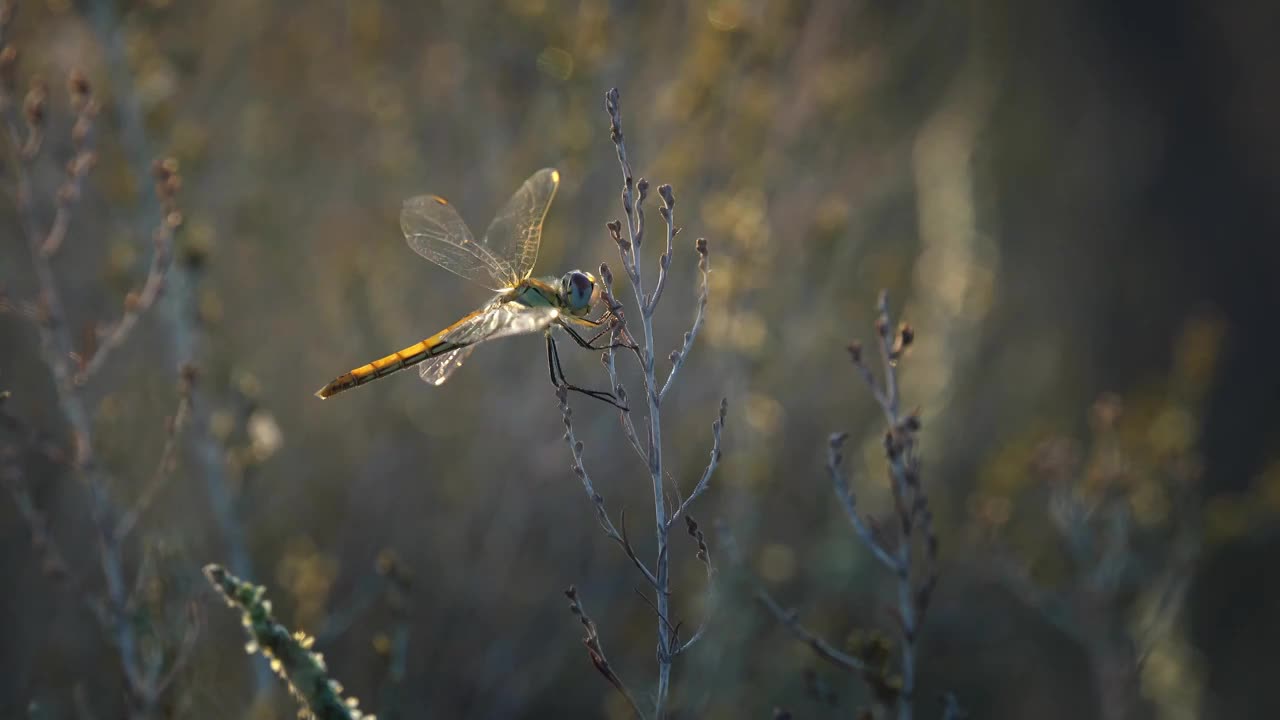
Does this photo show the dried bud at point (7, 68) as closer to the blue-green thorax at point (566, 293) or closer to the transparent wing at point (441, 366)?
the transparent wing at point (441, 366)

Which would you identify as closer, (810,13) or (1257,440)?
(810,13)

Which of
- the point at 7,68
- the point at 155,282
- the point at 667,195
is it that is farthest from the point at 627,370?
the point at 667,195

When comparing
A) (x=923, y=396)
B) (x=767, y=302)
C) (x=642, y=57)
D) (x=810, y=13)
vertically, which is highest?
(x=642, y=57)

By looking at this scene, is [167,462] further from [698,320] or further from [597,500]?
[698,320]

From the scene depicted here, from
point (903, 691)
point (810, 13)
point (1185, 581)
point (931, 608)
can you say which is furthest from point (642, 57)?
point (903, 691)

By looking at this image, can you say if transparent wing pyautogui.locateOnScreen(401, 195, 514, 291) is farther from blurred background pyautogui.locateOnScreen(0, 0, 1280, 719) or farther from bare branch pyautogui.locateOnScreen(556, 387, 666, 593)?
blurred background pyautogui.locateOnScreen(0, 0, 1280, 719)

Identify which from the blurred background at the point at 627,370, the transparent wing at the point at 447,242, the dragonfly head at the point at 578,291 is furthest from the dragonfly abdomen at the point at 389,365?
the blurred background at the point at 627,370

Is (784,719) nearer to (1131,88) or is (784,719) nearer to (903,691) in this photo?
(903,691)
